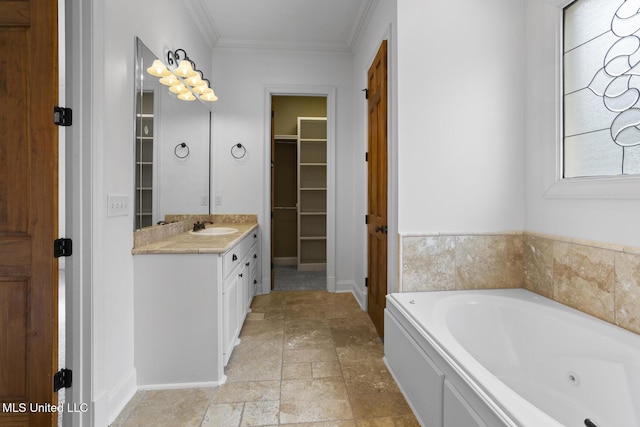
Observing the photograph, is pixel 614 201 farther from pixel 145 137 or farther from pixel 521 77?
pixel 145 137

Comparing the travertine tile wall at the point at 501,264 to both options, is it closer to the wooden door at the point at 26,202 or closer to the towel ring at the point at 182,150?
the wooden door at the point at 26,202

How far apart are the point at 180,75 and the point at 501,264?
288cm

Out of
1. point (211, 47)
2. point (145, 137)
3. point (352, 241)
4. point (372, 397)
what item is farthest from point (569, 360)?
point (211, 47)

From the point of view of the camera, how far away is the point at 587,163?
1.68 m

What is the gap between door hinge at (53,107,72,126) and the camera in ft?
4.59

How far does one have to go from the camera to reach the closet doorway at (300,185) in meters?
4.79

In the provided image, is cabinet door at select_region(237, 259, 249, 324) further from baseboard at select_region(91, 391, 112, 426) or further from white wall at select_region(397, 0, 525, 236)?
white wall at select_region(397, 0, 525, 236)

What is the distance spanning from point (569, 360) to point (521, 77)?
5.77ft

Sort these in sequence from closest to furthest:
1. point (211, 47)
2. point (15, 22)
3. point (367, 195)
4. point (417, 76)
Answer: point (15, 22), point (417, 76), point (367, 195), point (211, 47)

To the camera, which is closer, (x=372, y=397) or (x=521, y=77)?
(x=372, y=397)

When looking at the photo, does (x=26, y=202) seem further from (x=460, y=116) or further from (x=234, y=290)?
(x=460, y=116)

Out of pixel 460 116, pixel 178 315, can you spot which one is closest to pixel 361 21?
pixel 460 116

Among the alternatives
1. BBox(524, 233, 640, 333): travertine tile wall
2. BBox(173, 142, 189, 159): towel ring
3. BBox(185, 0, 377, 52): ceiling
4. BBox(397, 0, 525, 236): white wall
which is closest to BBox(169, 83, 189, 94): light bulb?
BBox(173, 142, 189, 159): towel ring

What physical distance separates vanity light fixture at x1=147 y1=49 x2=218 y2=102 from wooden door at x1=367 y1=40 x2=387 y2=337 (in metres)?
1.55
